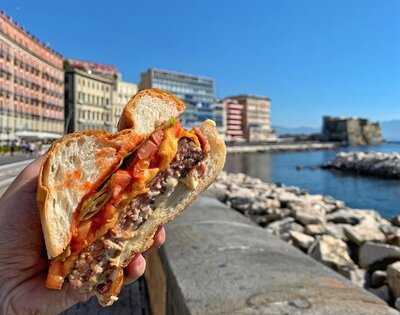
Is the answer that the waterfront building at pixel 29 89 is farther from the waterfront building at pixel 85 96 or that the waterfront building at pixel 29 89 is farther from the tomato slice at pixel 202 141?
the tomato slice at pixel 202 141

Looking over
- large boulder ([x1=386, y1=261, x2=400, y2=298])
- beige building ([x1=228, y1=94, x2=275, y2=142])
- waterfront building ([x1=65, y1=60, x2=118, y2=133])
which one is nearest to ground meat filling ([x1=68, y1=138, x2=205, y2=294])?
Result: large boulder ([x1=386, y1=261, x2=400, y2=298])

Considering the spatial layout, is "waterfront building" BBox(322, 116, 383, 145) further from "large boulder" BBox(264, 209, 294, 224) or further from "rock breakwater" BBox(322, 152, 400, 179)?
"large boulder" BBox(264, 209, 294, 224)

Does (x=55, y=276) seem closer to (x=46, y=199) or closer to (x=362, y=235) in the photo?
(x=46, y=199)

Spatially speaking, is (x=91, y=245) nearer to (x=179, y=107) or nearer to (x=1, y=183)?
(x=179, y=107)

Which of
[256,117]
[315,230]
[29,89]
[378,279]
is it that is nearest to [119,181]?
[378,279]

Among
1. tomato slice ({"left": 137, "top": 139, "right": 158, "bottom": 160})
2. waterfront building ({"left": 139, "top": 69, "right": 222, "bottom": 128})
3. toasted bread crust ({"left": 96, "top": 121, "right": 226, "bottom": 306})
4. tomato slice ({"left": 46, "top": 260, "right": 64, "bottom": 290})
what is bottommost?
tomato slice ({"left": 46, "top": 260, "right": 64, "bottom": 290})
